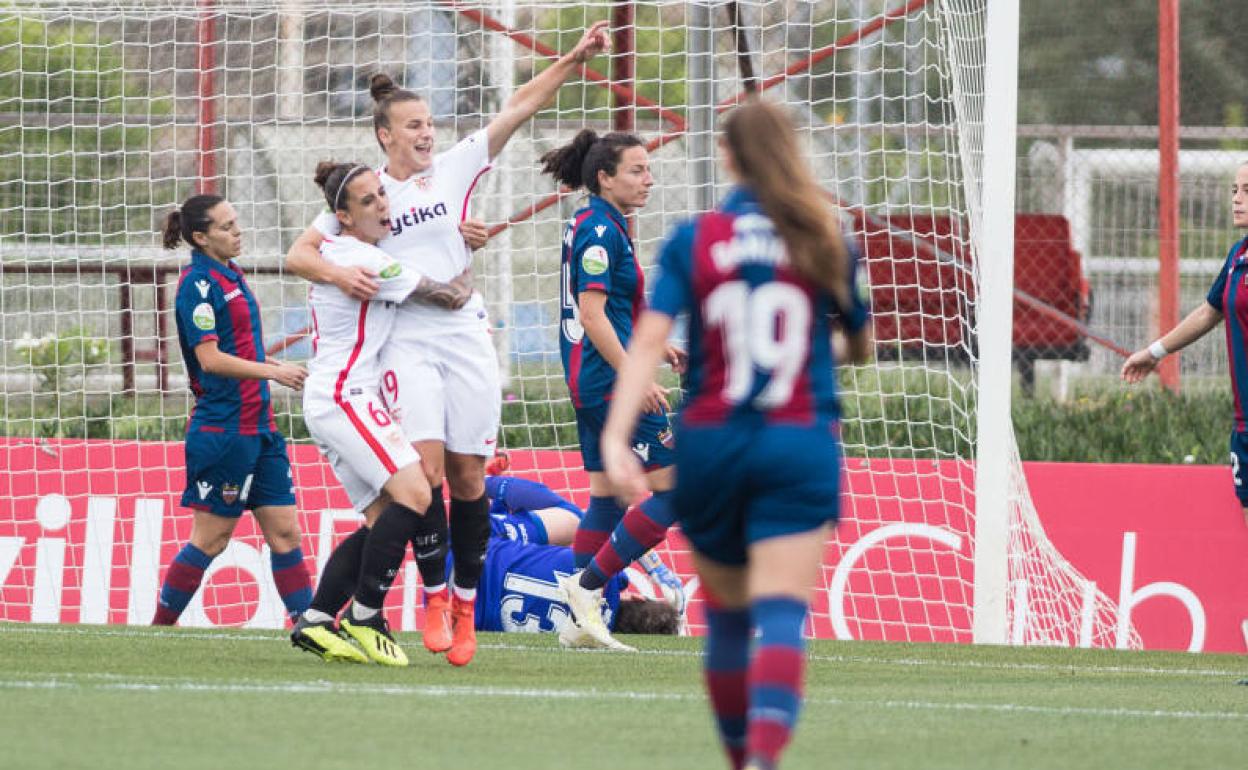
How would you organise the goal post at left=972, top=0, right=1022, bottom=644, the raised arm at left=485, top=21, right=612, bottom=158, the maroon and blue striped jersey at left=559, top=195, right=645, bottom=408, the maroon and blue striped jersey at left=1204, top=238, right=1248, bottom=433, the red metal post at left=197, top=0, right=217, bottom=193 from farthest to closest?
the red metal post at left=197, top=0, right=217, bottom=193 → the goal post at left=972, top=0, right=1022, bottom=644 → the maroon and blue striped jersey at left=559, top=195, right=645, bottom=408 → the maroon and blue striped jersey at left=1204, top=238, right=1248, bottom=433 → the raised arm at left=485, top=21, right=612, bottom=158

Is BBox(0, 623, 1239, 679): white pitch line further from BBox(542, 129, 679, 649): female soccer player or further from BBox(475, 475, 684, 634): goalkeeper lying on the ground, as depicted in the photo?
BBox(475, 475, 684, 634): goalkeeper lying on the ground

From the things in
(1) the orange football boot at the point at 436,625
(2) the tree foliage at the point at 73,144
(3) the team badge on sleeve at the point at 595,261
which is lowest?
(1) the orange football boot at the point at 436,625

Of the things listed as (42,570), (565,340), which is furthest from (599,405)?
(42,570)

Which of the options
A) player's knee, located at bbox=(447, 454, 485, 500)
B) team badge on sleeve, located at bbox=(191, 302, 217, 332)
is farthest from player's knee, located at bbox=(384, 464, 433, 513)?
team badge on sleeve, located at bbox=(191, 302, 217, 332)

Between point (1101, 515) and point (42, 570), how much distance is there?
575 cm

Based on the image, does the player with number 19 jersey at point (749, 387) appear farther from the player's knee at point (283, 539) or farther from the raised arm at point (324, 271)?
the player's knee at point (283, 539)

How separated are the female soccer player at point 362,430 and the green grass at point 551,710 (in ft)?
0.60

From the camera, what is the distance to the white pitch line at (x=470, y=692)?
653 centimetres

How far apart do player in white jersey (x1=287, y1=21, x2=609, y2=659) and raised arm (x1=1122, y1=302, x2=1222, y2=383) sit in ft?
9.26

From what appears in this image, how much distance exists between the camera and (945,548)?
428 inches

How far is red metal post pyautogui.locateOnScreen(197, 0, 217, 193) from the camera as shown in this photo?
1303 centimetres

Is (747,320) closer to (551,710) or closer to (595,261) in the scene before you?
(551,710)

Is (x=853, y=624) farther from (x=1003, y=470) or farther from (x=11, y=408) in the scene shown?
(x=11, y=408)

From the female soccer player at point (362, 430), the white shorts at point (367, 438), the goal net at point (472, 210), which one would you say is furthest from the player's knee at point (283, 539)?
the white shorts at point (367, 438)
